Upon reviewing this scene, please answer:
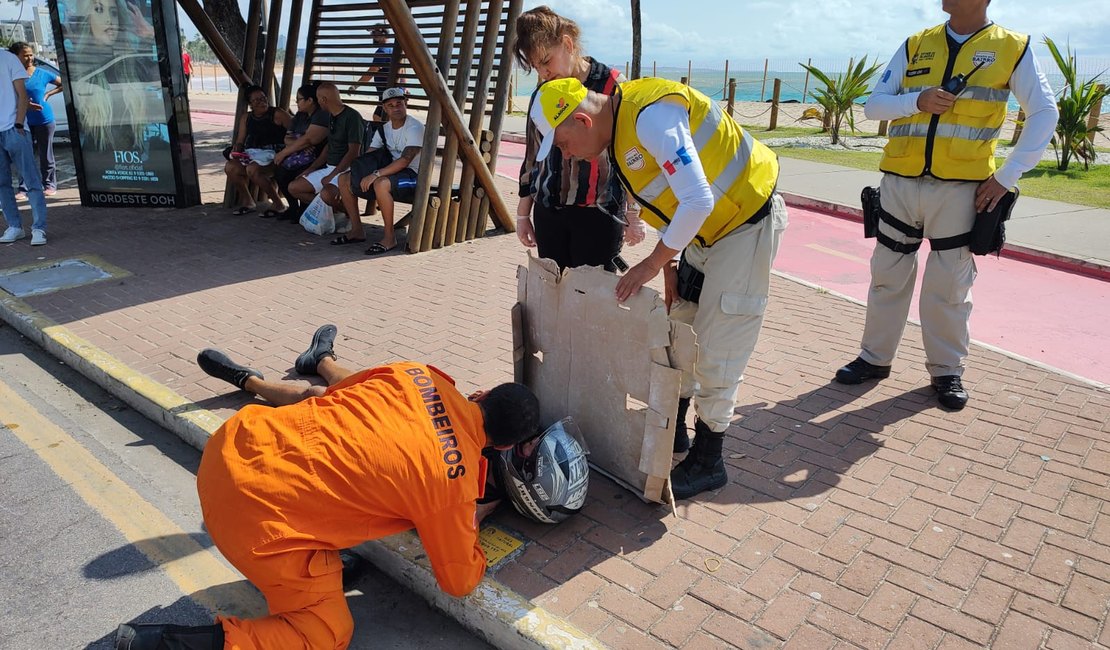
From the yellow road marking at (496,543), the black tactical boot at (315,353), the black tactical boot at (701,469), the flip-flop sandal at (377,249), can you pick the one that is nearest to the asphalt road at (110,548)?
the yellow road marking at (496,543)

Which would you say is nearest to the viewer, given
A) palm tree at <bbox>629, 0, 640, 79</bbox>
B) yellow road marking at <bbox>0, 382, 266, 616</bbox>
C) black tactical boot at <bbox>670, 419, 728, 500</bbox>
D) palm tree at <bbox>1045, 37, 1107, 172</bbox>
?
yellow road marking at <bbox>0, 382, 266, 616</bbox>

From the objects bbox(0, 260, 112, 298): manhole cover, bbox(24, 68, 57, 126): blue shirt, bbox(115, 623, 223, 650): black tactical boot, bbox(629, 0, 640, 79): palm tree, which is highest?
bbox(629, 0, 640, 79): palm tree

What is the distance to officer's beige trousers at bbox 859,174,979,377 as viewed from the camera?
13.3ft

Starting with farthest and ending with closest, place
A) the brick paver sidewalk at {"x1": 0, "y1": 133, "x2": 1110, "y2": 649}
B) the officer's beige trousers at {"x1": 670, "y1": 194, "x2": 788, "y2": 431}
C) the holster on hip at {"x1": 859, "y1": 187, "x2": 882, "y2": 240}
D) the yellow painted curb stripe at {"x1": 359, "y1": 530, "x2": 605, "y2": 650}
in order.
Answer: the holster on hip at {"x1": 859, "y1": 187, "x2": 882, "y2": 240} < the officer's beige trousers at {"x1": 670, "y1": 194, "x2": 788, "y2": 431} < the brick paver sidewalk at {"x1": 0, "y1": 133, "x2": 1110, "y2": 649} < the yellow painted curb stripe at {"x1": 359, "y1": 530, "x2": 605, "y2": 650}

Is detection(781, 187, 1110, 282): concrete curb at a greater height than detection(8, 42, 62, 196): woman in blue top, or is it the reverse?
detection(8, 42, 62, 196): woman in blue top

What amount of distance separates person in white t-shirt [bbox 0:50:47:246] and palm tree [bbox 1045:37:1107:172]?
13208mm

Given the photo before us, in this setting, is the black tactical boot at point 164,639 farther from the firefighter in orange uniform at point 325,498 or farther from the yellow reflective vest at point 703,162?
the yellow reflective vest at point 703,162

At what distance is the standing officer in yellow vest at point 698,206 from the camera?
274 cm

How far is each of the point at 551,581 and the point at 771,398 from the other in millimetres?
2011

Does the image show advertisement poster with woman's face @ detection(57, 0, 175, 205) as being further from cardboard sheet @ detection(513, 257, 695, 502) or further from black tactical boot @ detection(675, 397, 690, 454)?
black tactical boot @ detection(675, 397, 690, 454)

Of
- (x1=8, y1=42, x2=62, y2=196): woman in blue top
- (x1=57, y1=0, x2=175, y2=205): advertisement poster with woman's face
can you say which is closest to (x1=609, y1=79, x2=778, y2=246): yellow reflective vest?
(x1=57, y1=0, x2=175, y2=205): advertisement poster with woman's face

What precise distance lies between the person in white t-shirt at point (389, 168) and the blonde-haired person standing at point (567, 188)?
10.6ft

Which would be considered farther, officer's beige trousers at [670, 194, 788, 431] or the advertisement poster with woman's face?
the advertisement poster with woman's face

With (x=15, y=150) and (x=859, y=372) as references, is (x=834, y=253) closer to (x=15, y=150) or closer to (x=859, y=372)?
(x=859, y=372)
